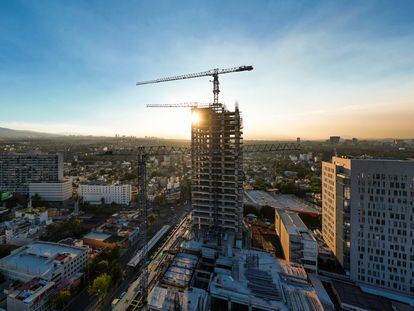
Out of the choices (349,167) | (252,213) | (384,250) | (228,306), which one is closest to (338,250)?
(384,250)

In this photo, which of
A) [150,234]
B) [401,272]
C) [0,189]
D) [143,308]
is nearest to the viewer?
[143,308]

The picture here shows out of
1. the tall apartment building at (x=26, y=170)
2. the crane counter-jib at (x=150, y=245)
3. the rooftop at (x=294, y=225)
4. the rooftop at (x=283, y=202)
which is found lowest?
the crane counter-jib at (x=150, y=245)

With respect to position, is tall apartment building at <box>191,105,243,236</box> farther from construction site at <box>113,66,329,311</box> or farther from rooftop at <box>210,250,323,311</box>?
rooftop at <box>210,250,323,311</box>

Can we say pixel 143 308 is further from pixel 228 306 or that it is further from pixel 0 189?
pixel 0 189

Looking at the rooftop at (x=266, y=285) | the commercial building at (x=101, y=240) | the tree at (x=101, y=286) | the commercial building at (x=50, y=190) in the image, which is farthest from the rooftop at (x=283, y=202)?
the commercial building at (x=50, y=190)

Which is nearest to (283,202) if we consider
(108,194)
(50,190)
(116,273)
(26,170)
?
(116,273)

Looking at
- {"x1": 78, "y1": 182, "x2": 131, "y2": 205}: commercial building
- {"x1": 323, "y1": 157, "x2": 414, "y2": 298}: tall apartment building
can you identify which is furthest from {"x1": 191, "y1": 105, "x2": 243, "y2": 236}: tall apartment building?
{"x1": 78, "y1": 182, "x2": 131, "y2": 205}: commercial building

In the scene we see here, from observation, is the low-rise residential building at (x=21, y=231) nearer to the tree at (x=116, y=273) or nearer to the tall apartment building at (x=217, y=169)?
the tree at (x=116, y=273)

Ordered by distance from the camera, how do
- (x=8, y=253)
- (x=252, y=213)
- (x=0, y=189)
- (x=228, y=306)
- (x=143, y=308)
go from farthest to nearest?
1. (x=0, y=189)
2. (x=252, y=213)
3. (x=8, y=253)
4. (x=143, y=308)
5. (x=228, y=306)
